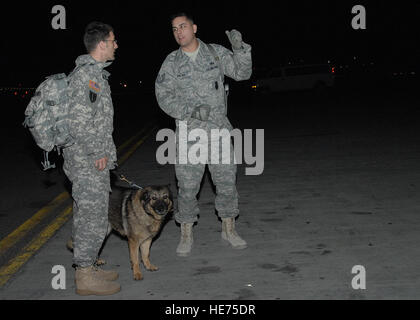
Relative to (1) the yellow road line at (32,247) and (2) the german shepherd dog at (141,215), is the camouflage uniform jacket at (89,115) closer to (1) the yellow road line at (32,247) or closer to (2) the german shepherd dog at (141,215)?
(2) the german shepherd dog at (141,215)

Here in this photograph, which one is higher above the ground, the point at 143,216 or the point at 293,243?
the point at 143,216

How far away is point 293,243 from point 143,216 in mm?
1627

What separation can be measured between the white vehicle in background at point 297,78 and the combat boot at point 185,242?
Answer: 1157 inches

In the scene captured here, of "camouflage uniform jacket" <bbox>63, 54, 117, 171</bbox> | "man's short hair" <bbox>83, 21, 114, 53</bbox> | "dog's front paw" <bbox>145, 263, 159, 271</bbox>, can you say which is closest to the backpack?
"camouflage uniform jacket" <bbox>63, 54, 117, 171</bbox>

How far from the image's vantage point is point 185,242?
597 cm

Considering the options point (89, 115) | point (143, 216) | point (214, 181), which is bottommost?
point (143, 216)

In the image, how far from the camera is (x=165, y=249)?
6086 mm

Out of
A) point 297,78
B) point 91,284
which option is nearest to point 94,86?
point 91,284

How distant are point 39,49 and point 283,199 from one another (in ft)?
254

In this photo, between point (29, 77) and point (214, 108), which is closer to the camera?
point (214, 108)

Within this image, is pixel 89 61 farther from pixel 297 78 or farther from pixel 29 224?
pixel 297 78

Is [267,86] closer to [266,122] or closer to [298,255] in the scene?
[266,122]

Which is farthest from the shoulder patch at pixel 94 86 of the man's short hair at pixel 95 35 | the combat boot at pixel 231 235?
the combat boot at pixel 231 235
